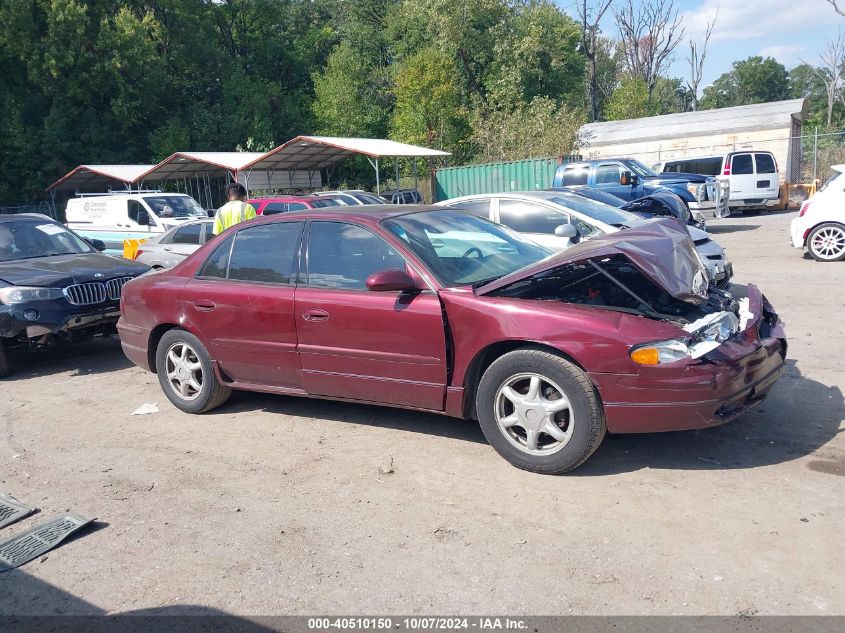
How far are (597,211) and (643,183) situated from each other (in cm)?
912

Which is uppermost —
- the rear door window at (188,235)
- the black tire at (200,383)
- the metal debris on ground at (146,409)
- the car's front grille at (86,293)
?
the rear door window at (188,235)

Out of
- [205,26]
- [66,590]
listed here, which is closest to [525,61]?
[205,26]

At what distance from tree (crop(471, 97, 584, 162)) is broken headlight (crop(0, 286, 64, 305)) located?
918 inches

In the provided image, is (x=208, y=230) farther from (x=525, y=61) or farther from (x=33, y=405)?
(x=525, y=61)

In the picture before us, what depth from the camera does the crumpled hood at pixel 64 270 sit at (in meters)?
7.59

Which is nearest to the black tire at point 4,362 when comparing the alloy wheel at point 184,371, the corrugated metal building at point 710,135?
the alloy wheel at point 184,371

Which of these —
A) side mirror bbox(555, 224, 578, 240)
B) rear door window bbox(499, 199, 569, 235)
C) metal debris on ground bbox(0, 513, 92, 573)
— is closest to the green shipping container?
rear door window bbox(499, 199, 569, 235)

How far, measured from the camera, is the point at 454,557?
3.50 m

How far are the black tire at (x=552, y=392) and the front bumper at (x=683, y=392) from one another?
97 mm

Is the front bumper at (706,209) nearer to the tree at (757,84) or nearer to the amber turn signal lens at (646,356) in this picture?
the amber turn signal lens at (646,356)

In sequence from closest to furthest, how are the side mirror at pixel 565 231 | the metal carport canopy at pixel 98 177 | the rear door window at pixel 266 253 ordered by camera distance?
1. the rear door window at pixel 266 253
2. the side mirror at pixel 565 231
3. the metal carport canopy at pixel 98 177

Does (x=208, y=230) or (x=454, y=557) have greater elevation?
(x=208, y=230)

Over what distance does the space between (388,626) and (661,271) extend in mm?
2717

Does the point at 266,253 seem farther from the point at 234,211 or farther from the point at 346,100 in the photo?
the point at 346,100
